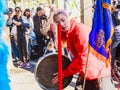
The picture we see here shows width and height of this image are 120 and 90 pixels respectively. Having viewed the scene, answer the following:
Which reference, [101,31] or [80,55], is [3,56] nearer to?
[101,31]

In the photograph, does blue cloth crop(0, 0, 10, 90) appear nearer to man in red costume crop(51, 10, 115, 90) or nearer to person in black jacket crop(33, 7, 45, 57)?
man in red costume crop(51, 10, 115, 90)

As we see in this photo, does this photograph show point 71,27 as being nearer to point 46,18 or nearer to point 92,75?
point 92,75

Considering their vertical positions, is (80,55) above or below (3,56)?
below

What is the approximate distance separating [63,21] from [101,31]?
0.40 meters

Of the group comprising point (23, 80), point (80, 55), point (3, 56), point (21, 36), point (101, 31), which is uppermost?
point (3, 56)

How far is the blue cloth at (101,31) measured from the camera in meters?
3.43

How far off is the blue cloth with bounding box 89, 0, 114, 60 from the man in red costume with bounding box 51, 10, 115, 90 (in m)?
0.11

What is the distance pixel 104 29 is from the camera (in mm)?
3506

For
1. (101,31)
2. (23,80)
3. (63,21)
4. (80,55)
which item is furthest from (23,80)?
(101,31)

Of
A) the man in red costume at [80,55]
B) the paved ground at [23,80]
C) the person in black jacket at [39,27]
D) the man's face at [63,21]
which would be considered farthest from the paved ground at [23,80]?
the man's face at [63,21]

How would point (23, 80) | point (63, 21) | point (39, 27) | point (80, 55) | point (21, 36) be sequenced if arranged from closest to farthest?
point (63, 21) → point (80, 55) → point (23, 80) → point (21, 36) → point (39, 27)

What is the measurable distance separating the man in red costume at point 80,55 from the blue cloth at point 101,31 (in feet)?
0.36

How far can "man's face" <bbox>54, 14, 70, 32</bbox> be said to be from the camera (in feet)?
12.2

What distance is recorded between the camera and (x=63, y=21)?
372 cm
